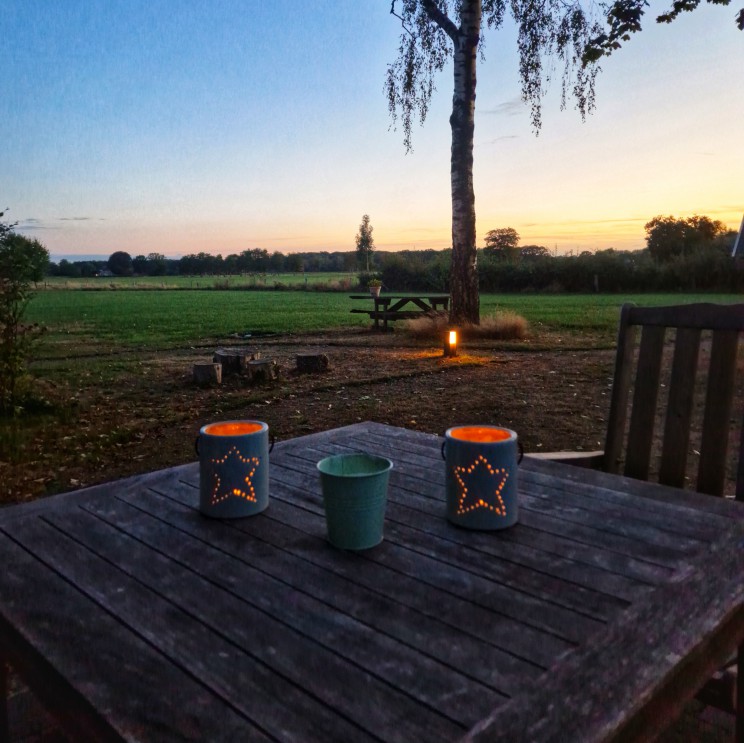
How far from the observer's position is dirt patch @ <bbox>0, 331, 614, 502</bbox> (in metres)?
4.95

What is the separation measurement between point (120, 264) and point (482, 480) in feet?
374

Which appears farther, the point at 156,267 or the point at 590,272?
the point at 156,267

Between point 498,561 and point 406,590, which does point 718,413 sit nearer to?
point 498,561

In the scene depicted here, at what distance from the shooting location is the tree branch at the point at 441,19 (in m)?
11.7

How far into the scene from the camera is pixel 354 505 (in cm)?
120

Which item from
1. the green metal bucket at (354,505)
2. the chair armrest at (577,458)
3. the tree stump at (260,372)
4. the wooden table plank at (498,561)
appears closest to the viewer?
the wooden table plank at (498,561)

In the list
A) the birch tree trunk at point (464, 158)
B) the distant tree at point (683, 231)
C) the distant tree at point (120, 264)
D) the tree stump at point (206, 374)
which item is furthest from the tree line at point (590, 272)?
the distant tree at point (120, 264)

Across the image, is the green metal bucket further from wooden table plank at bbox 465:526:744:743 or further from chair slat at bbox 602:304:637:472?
chair slat at bbox 602:304:637:472

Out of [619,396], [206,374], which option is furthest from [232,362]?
[619,396]

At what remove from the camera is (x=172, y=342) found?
1339 centimetres

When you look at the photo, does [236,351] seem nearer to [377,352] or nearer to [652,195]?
[377,352]

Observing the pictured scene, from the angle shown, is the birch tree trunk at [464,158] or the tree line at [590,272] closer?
the birch tree trunk at [464,158]

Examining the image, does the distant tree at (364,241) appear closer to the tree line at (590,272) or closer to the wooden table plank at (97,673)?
the tree line at (590,272)

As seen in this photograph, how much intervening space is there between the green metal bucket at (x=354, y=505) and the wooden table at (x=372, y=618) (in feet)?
0.14
